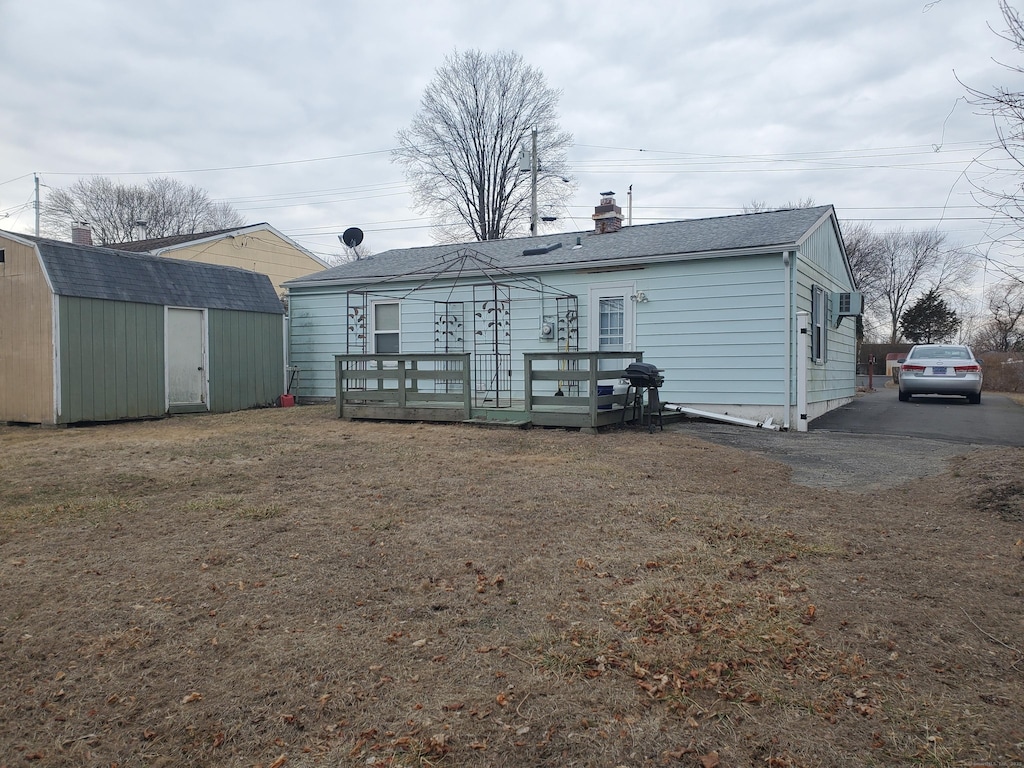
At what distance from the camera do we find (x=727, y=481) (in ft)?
19.5

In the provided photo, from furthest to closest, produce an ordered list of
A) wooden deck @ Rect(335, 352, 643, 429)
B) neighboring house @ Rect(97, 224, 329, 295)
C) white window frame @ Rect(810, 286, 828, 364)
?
neighboring house @ Rect(97, 224, 329, 295)
white window frame @ Rect(810, 286, 828, 364)
wooden deck @ Rect(335, 352, 643, 429)

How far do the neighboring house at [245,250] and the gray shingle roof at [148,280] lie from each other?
16.0ft

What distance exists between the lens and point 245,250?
845 inches

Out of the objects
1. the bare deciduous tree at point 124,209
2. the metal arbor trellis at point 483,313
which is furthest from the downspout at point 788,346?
the bare deciduous tree at point 124,209

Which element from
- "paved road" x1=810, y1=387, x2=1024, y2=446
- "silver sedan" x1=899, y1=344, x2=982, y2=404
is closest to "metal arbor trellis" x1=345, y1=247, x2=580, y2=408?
"paved road" x1=810, y1=387, x2=1024, y2=446

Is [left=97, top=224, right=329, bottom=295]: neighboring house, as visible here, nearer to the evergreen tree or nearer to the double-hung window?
the double-hung window

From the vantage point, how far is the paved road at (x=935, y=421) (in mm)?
9242

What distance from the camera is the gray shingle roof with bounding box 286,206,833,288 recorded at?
10.8 metres

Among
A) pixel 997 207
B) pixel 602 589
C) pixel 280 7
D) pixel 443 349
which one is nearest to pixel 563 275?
pixel 443 349

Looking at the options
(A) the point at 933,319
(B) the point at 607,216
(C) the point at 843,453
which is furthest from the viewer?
(A) the point at 933,319

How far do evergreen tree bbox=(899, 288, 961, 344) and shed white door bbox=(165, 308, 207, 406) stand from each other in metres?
38.2

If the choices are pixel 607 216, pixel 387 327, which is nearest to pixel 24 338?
pixel 387 327

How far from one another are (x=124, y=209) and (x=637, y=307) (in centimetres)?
3370

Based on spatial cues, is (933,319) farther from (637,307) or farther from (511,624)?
(511,624)
